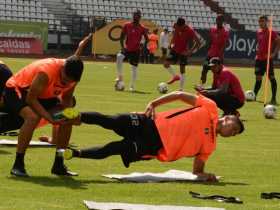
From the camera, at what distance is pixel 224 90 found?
15789mm

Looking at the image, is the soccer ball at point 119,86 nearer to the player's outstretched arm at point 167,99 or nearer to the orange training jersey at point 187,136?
the player's outstretched arm at point 167,99

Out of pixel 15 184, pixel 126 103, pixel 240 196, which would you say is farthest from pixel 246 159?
pixel 126 103

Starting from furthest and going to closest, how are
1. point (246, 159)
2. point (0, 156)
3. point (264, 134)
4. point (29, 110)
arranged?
point (264, 134) → point (246, 159) → point (0, 156) → point (29, 110)

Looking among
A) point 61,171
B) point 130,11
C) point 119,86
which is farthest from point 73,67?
point 130,11

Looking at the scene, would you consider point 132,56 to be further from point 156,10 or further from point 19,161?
point 156,10

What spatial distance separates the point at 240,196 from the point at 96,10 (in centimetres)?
4154

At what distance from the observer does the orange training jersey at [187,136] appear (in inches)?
377

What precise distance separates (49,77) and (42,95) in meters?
0.33

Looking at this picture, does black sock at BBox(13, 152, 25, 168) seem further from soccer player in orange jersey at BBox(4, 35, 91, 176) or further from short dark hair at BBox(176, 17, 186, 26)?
short dark hair at BBox(176, 17, 186, 26)

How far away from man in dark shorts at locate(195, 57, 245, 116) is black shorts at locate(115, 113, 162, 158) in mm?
5968

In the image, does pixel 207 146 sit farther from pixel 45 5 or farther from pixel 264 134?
pixel 45 5

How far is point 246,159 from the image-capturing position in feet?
39.0

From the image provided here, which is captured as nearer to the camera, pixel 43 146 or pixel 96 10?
pixel 43 146

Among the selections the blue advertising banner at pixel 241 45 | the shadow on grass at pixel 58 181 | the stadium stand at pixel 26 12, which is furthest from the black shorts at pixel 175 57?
the blue advertising banner at pixel 241 45
